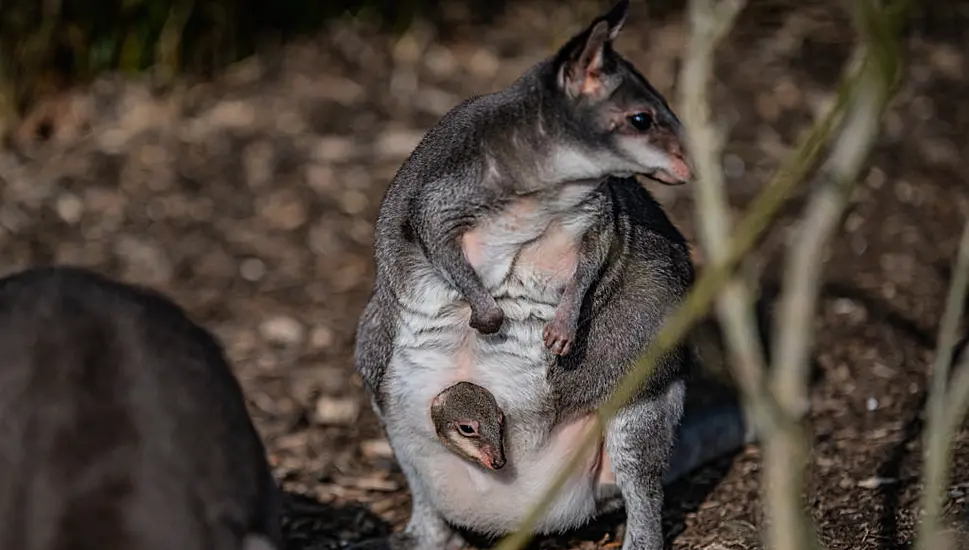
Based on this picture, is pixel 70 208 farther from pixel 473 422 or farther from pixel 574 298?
pixel 574 298

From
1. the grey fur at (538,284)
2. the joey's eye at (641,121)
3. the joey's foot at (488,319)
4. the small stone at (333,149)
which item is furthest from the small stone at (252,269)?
the joey's eye at (641,121)

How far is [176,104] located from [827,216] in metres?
6.46

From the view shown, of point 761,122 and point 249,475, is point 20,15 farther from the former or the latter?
point 249,475

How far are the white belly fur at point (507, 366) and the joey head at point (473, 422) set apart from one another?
0.06 metres

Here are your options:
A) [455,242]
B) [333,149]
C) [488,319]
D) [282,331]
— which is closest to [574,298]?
[488,319]

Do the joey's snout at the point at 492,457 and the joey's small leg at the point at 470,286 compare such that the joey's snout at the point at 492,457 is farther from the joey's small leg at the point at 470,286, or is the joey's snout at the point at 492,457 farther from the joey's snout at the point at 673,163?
the joey's snout at the point at 673,163

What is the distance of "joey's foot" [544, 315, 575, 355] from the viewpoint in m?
4.41

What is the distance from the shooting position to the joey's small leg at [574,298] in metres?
4.42

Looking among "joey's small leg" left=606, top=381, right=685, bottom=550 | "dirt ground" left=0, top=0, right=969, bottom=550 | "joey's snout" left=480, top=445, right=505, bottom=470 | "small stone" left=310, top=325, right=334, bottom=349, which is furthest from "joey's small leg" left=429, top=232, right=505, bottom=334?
"small stone" left=310, top=325, right=334, bottom=349

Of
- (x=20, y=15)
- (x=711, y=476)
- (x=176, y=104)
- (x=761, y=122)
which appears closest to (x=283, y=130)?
(x=176, y=104)

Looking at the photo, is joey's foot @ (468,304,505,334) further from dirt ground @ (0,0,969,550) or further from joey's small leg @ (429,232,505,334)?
dirt ground @ (0,0,969,550)

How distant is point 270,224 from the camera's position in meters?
8.09

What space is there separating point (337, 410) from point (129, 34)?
11.5ft

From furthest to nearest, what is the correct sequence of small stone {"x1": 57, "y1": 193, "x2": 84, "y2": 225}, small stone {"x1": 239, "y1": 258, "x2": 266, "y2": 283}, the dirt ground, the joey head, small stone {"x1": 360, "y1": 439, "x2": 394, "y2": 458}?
small stone {"x1": 57, "y1": 193, "x2": 84, "y2": 225} → small stone {"x1": 239, "y1": 258, "x2": 266, "y2": 283} → small stone {"x1": 360, "y1": 439, "x2": 394, "y2": 458} → the dirt ground → the joey head
